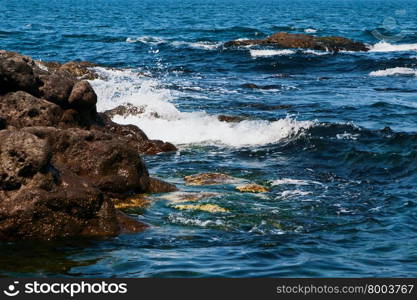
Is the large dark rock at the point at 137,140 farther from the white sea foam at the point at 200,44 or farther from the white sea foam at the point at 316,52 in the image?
the white sea foam at the point at 200,44

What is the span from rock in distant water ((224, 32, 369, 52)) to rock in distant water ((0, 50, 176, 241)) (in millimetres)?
24111

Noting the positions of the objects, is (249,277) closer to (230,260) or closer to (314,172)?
(230,260)

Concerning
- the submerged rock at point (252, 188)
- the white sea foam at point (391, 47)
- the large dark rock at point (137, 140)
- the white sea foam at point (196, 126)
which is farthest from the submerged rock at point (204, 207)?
the white sea foam at point (391, 47)

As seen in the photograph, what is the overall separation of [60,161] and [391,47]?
31.9 meters

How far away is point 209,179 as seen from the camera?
519 inches

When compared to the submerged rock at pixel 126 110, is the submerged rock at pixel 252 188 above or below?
above

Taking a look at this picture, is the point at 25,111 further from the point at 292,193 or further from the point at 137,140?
the point at 292,193

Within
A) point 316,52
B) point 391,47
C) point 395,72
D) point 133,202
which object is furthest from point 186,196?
point 391,47

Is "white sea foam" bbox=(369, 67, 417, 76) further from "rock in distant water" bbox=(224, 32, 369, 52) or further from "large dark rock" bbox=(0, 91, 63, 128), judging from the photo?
"large dark rock" bbox=(0, 91, 63, 128)

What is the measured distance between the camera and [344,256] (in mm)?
Result: 9297

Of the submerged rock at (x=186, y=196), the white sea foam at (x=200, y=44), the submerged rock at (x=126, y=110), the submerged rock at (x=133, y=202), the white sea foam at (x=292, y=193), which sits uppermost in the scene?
the submerged rock at (x=133, y=202)

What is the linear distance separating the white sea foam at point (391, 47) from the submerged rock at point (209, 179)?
89.6ft

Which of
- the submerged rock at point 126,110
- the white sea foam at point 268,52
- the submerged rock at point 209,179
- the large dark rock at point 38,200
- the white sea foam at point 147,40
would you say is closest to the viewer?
the large dark rock at point 38,200

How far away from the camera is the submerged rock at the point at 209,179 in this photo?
13031 millimetres
